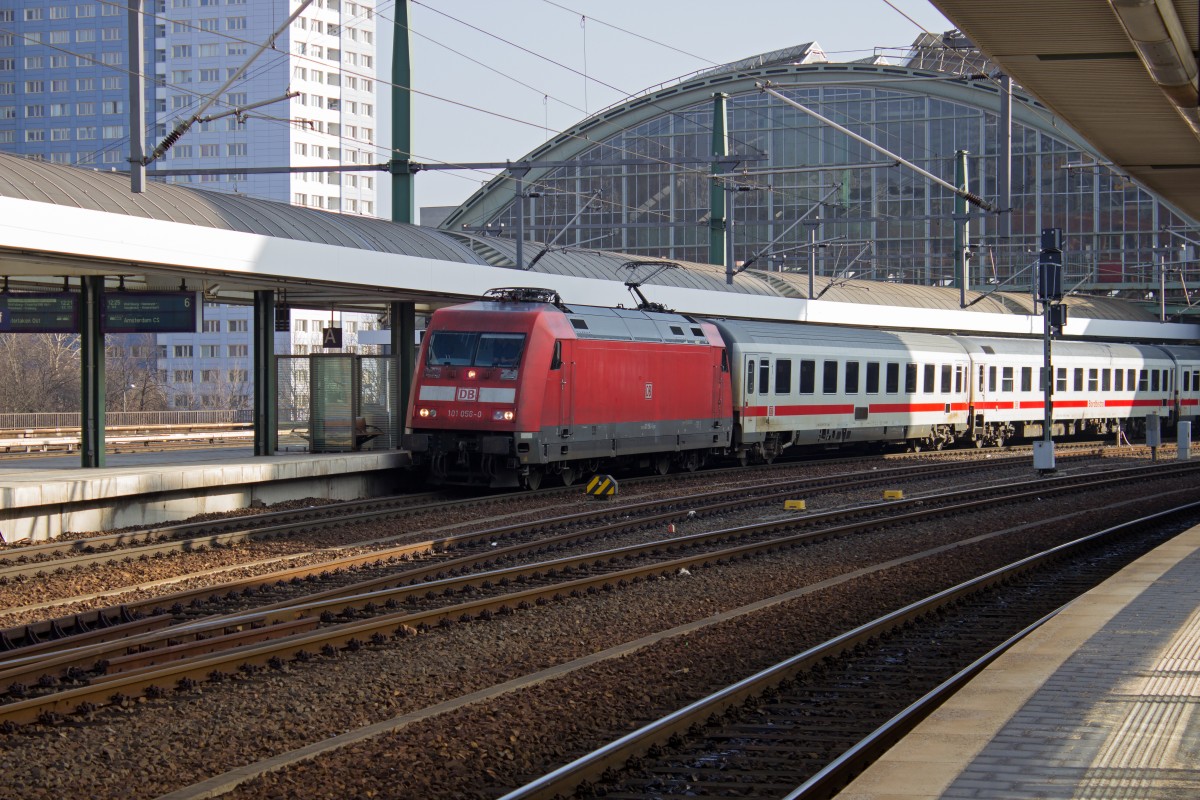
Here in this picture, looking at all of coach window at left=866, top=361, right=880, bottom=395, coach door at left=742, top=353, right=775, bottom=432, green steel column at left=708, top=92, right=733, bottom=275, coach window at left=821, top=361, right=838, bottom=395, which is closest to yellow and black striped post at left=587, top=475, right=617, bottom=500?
coach door at left=742, top=353, right=775, bottom=432

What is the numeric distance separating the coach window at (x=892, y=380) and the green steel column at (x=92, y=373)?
64.6 feet

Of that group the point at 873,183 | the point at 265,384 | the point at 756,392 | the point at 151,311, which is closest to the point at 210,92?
the point at 873,183

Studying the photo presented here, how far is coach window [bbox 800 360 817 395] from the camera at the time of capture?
100 ft

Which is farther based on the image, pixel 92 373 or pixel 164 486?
pixel 92 373

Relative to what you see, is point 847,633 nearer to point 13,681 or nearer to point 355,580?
point 355,580

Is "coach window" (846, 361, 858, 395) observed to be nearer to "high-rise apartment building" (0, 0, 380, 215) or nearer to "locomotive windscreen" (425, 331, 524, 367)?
"locomotive windscreen" (425, 331, 524, 367)

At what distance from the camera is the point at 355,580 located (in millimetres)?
13656

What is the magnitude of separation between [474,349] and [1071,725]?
16186 millimetres

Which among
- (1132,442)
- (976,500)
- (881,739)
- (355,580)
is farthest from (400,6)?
(1132,442)

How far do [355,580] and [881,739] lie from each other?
286 inches

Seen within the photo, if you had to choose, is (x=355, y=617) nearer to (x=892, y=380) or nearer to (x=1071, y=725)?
(x=1071, y=725)

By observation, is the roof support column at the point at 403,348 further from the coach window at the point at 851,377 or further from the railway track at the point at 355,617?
the coach window at the point at 851,377

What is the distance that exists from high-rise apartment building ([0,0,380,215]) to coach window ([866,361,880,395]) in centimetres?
7479

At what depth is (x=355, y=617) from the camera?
11688mm
